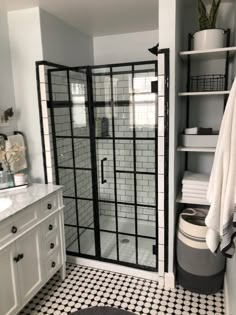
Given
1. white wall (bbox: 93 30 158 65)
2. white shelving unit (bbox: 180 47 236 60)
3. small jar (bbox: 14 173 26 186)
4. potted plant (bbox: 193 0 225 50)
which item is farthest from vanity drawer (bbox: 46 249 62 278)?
white wall (bbox: 93 30 158 65)

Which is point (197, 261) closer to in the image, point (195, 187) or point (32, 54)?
point (195, 187)

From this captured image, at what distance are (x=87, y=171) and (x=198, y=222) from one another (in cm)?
111

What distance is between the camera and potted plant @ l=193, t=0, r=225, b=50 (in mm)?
1965

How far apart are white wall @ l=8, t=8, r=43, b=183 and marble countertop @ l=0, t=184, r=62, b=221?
0.34 meters

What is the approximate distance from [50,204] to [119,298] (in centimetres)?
95

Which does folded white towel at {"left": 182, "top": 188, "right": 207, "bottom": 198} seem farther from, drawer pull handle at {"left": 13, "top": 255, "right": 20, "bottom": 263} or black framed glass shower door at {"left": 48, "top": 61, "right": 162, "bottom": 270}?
drawer pull handle at {"left": 13, "top": 255, "right": 20, "bottom": 263}

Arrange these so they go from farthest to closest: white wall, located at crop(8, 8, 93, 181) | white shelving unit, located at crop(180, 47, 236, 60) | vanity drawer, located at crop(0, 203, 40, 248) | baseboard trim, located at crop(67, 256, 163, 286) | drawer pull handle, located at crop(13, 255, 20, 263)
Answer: baseboard trim, located at crop(67, 256, 163, 286)
white wall, located at crop(8, 8, 93, 181)
white shelving unit, located at crop(180, 47, 236, 60)
drawer pull handle, located at crop(13, 255, 20, 263)
vanity drawer, located at crop(0, 203, 40, 248)

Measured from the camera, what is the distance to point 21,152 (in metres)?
2.38

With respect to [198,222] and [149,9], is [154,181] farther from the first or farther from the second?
[149,9]

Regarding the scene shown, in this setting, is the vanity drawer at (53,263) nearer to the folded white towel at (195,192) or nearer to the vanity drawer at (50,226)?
the vanity drawer at (50,226)

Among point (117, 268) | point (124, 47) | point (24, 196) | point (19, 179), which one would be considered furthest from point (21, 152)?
point (124, 47)

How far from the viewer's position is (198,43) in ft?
6.68

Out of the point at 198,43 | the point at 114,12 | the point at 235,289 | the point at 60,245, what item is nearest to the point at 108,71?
the point at 114,12

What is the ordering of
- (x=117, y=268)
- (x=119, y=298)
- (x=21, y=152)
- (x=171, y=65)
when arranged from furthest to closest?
(x=117, y=268) < (x=21, y=152) < (x=119, y=298) < (x=171, y=65)
